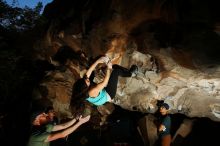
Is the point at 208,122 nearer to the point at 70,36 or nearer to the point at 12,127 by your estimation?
the point at 70,36

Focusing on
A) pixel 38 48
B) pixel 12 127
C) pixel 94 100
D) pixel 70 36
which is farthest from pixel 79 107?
pixel 12 127

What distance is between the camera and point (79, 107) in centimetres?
570

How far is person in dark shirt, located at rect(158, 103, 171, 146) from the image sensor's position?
819cm

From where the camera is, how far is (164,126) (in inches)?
325

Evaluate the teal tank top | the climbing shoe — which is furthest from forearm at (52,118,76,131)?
the climbing shoe

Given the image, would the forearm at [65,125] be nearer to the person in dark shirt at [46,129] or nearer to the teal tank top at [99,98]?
the person in dark shirt at [46,129]

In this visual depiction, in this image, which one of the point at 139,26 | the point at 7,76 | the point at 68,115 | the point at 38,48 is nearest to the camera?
the point at 139,26


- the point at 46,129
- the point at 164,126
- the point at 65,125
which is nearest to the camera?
the point at 46,129

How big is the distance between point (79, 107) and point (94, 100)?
819 mm

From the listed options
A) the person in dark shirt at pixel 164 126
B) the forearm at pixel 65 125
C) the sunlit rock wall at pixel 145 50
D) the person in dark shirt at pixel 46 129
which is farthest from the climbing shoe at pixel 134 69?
the forearm at pixel 65 125

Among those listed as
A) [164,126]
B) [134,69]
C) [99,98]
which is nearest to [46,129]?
[99,98]

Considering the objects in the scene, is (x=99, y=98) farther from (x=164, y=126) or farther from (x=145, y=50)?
(x=164, y=126)

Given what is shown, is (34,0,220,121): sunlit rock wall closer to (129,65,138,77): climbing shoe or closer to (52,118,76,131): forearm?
(129,65,138,77): climbing shoe

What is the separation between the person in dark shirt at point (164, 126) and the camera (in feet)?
26.9
